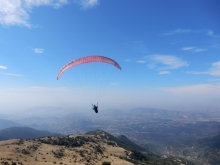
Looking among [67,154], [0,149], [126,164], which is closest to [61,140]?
[67,154]

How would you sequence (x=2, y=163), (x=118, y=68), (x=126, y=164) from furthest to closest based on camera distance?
(x=126, y=164), (x=2, y=163), (x=118, y=68)

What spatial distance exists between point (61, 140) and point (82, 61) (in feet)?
346

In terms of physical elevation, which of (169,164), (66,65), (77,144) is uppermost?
(66,65)

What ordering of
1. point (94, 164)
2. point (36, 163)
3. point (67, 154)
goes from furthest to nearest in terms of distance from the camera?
point (67, 154)
point (94, 164)
point (36, 163)

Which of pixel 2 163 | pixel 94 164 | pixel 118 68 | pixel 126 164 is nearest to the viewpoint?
pixel 118 68

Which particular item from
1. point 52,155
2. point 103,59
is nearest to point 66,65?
point 103,59

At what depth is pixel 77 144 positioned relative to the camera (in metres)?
138

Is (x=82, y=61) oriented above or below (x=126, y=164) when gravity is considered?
above

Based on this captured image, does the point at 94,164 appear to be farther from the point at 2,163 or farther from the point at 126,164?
the point at 2,163

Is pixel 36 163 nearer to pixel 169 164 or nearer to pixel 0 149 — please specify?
pixel 0 149

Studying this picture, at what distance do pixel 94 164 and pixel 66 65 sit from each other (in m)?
51.9

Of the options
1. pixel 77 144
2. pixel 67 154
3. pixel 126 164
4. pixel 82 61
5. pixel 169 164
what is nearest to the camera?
pixel 82 61

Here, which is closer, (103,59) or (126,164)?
(103,59)

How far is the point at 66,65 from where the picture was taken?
5141cm
